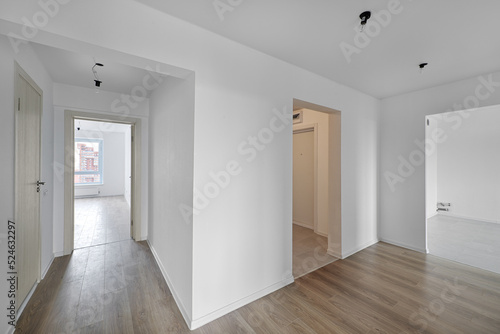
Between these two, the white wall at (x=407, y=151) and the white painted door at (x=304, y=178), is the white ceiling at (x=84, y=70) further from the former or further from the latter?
the white wall at (x=407, y=151)

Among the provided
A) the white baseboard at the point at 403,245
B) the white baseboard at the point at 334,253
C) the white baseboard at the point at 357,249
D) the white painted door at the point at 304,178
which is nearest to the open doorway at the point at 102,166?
the white painted door at the point at 304,178

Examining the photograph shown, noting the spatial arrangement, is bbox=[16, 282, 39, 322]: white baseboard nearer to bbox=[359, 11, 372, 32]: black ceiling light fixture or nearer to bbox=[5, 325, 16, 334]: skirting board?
bbox=[5, 325, 16, 334]: skirting board

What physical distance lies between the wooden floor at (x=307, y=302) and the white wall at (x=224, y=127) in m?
0.26

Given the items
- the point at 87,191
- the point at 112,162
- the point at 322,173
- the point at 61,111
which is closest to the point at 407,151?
the point at 322,173

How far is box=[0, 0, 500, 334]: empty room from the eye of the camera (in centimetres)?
160

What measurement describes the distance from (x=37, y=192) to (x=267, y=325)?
279cm

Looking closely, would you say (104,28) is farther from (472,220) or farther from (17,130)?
(472,220)

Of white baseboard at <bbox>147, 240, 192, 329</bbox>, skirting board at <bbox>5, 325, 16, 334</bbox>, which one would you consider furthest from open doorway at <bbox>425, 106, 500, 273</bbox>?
skirting board at <bbox>5, 325, 16, 334</bbox>

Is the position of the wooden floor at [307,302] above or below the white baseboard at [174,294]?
below

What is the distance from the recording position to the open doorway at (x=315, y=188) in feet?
10.1

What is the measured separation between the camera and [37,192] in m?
2.30

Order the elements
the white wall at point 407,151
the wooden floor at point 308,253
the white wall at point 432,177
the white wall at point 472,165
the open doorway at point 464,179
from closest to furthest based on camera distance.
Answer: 1. the wooden floor at point 308,253
2. the white wall at point 407,151
3. the open doorway at point 464,179
4. the white wall at point 472,165
5. the white wall at point 432,177

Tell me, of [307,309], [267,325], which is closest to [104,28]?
[267,325]

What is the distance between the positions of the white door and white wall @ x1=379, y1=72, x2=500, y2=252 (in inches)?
190
